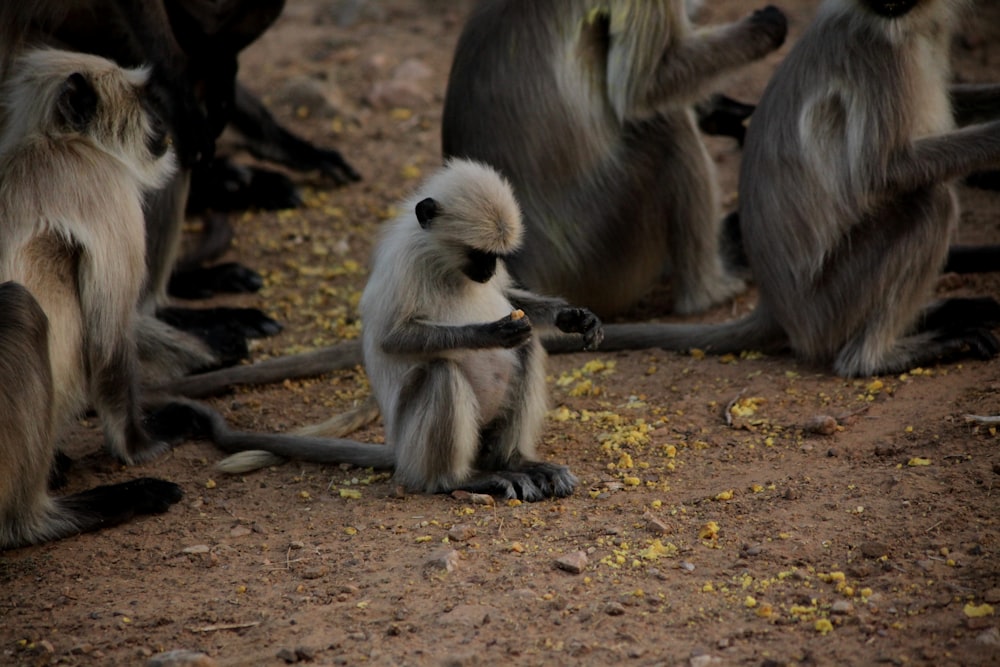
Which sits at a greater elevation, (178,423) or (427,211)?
(427,211)

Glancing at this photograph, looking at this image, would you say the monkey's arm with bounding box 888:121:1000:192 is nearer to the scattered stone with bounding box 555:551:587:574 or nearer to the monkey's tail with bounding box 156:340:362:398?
the scattered stone with bounding box 555:551:587:574

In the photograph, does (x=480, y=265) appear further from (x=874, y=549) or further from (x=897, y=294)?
(x=897, y=294)

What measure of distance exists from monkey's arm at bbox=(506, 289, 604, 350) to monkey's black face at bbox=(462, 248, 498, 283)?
1.03 feet

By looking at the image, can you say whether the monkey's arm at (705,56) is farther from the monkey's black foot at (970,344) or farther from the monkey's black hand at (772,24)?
the monkey's black foot at (970,344)

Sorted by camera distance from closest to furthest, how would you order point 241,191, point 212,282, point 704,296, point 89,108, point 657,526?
point 657,526 → point 89,108 → point 704,296 → point 212,282 → point 241,191

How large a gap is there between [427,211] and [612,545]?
1131 mm

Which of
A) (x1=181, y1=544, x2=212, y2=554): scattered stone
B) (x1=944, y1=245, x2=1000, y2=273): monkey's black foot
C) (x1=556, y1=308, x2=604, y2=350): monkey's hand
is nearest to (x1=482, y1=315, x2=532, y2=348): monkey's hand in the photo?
(x1=556, y1=308, x2=604, y2=350): monkey's hand

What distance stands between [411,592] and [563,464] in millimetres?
956

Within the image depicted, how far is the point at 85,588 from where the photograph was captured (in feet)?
11.3

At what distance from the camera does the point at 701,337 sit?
16.1 ft

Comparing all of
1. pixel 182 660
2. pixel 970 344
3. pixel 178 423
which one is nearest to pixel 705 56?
pixel 970 344

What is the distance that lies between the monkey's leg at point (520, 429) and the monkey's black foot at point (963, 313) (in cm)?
164

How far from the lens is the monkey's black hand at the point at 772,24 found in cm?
540

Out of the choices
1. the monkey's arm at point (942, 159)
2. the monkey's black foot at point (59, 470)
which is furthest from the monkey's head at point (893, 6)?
the monkey's black foot at point (59, 470)
